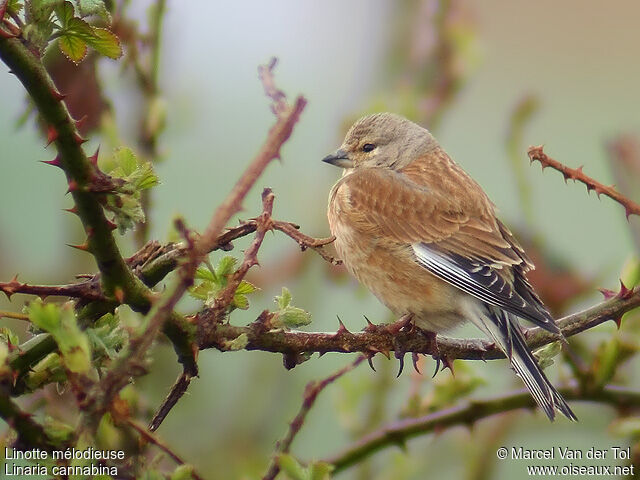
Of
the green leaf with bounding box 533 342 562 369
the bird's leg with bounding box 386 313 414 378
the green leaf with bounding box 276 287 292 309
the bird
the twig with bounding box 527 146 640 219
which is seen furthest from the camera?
the bird

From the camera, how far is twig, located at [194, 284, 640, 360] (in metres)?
1.56

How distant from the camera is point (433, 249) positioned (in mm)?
3049

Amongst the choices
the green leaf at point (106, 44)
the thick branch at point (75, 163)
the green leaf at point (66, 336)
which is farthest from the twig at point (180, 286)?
the green leaf at point (106, 44)

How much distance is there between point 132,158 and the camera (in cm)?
149

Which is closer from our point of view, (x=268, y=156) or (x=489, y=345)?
(x=268, y=156)

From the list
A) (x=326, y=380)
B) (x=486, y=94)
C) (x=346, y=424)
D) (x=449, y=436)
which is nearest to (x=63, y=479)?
(x=326, y=380)

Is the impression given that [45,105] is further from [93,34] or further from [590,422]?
[590,422]

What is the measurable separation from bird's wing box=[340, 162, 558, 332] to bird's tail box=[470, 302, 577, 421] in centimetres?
8

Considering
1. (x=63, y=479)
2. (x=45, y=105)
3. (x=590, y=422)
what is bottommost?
(x=590, y=422)

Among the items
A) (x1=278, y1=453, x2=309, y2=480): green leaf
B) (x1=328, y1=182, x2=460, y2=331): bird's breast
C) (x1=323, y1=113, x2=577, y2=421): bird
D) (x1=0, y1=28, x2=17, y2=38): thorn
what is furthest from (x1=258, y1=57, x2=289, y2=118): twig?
(x1=328, y1=182, x2=460, y2=331): bird's breast

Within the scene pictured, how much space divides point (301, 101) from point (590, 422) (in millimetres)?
1990

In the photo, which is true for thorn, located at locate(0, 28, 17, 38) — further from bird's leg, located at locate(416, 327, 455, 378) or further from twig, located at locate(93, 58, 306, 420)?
bird's leg, located at locate(416, 327, 455, 378)

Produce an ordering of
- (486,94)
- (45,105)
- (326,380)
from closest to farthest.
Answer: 1. (45,105)
2. (326,380)
3. (486,94)

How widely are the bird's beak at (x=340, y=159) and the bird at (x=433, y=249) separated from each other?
0.18 metres
